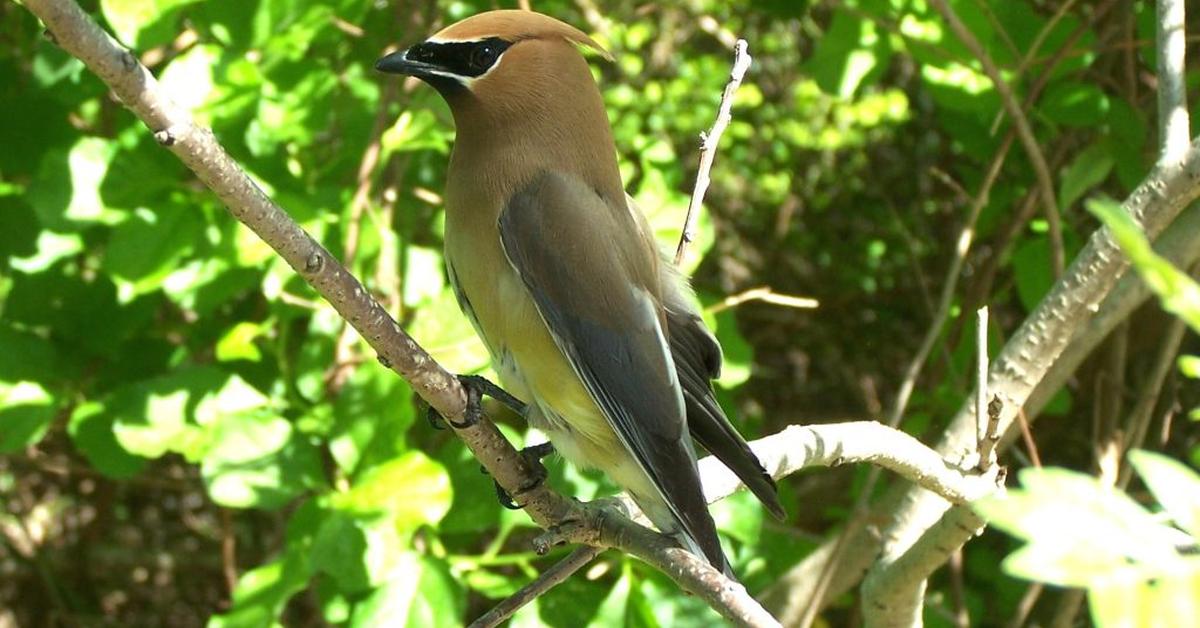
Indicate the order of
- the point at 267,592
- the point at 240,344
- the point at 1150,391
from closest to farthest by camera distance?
the point at 267,592 → the point at 240,344 → the point at 1150,391

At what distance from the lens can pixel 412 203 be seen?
3.59 m

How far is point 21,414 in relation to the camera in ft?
9.60

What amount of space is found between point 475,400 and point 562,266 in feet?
1.59

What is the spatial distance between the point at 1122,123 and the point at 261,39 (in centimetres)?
181

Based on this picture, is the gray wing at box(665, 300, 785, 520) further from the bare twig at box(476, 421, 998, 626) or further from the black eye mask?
the black eye mask

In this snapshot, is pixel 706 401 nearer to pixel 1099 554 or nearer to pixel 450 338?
pixel 450 338

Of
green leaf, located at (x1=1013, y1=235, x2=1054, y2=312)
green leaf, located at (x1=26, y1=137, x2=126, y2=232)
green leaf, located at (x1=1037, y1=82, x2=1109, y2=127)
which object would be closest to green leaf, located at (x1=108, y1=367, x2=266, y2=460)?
green leaf, located at (x1=26, y1=137, x2=126, y2=232)

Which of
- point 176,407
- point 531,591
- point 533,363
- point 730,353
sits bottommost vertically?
point 531,591

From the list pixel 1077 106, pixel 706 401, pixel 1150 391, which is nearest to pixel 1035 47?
pixel 1077 106

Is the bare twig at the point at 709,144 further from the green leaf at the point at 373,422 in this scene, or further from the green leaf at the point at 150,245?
the green leaf at the point at 150,245

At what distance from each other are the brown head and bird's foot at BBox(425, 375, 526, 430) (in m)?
0.38

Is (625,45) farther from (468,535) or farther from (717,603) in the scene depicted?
(717,603)

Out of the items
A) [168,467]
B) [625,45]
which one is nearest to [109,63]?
[625,45]

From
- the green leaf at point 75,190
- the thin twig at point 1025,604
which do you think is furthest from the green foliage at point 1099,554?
the thin twig at point 1025,604
